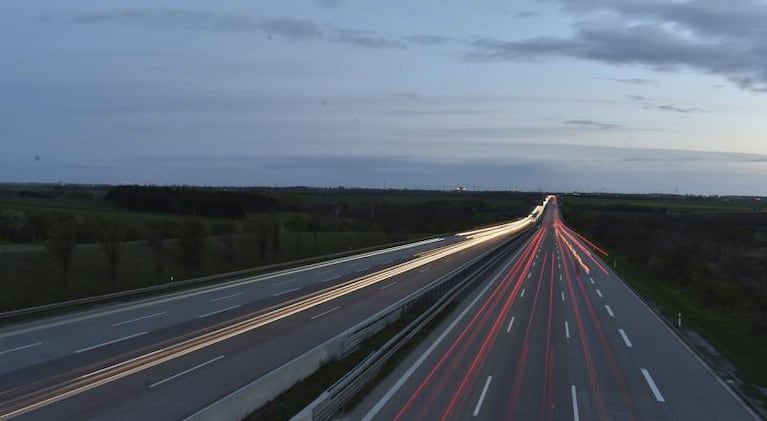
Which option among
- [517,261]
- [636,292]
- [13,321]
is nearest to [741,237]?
[517,261]

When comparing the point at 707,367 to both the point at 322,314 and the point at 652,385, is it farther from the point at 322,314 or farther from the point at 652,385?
the point at 322,314

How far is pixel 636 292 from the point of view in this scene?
4047 cm

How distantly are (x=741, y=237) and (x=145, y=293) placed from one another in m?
77.5

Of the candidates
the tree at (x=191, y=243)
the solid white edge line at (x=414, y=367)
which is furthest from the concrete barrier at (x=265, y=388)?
the tree at (x=191, y=243)

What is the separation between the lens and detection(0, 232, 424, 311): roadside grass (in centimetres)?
3375

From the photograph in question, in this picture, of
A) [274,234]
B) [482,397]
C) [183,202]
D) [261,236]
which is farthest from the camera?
[183,202]

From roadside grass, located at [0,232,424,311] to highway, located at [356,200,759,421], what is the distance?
18.6 m

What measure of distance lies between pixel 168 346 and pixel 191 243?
3021 cm

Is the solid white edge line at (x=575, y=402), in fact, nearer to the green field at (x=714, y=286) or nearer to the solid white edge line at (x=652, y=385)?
the solid white edge line at (x=652, y=385)

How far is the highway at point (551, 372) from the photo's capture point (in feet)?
50.0

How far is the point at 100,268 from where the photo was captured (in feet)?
138

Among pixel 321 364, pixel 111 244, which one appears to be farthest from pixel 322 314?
pixel 111 244

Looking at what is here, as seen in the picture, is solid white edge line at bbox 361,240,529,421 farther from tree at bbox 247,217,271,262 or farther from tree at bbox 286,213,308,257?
tree at bbox 286,213,308,257

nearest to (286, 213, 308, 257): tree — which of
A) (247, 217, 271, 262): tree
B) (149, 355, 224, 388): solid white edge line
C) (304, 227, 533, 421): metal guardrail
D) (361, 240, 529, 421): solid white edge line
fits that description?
(247, 217, 271, 262): tree
